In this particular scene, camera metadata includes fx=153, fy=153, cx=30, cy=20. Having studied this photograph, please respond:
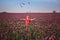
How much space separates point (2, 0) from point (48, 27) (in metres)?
0.70

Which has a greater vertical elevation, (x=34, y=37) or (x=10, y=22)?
(x=10, y=22)

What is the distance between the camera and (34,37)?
196cm

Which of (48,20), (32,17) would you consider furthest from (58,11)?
(32,17)

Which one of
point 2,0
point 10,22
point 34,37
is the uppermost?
point 2,0

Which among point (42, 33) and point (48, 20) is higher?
point (48, 20)

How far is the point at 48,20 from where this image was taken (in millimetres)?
2020

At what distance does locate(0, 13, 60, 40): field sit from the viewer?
77.2 inches

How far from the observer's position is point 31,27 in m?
1.98

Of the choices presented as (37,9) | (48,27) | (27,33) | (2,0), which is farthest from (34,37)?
(2,0)

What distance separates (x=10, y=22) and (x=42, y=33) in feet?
1.45

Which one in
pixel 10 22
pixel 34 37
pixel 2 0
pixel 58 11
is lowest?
pixel 34 37

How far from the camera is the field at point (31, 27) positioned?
196 centimetres

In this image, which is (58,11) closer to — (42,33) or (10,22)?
(42,33)

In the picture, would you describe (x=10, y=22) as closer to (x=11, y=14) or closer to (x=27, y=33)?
(x=11, y=14)
